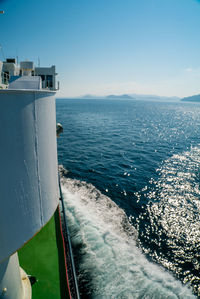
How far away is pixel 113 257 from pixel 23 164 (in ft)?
44.8

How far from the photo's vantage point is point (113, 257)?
1405cm

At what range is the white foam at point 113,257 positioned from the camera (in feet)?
39.1

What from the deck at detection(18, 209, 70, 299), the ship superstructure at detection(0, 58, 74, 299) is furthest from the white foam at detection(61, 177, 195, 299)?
the ship superstructure at detection(0, 58, 74, 299)

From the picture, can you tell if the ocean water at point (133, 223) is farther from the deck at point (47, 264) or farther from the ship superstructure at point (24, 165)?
the ship superstructure at point (24, 165)

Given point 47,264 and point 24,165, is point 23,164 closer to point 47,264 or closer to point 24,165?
point 24,165

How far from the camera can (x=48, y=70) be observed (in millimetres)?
23953

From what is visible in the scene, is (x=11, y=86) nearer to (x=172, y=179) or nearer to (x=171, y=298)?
(x=171, y=298)

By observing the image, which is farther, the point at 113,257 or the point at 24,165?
the point at 113,257

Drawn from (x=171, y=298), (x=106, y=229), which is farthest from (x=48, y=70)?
(x=171, y=298)

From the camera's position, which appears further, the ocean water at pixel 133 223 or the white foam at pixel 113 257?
the ocean water at pixel 133 223

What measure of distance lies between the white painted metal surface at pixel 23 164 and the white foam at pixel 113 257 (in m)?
10.9

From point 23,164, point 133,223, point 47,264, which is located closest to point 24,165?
point 23,164

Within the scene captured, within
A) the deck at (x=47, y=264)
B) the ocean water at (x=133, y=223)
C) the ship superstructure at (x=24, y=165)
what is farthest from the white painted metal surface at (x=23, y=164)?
the ocean water at (x=133, y=223)

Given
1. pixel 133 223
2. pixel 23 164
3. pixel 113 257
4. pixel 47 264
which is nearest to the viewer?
pixel 23 164
